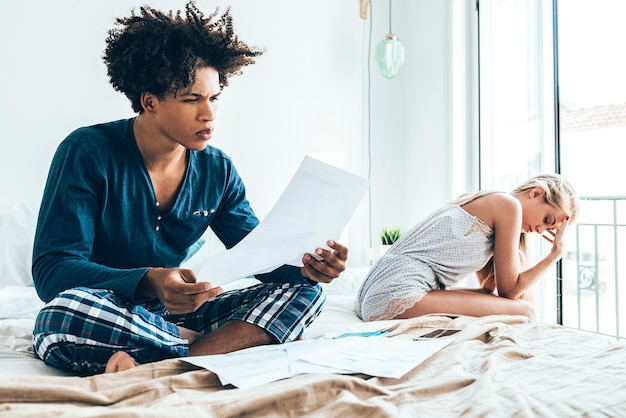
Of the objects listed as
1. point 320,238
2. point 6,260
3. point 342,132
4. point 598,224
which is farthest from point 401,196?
point 320,238

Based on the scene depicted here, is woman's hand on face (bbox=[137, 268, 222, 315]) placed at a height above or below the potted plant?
above

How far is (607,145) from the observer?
92.3 inches

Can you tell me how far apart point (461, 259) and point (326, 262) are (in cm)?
78

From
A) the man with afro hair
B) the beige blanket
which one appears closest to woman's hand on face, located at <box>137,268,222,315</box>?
the man with afro hair

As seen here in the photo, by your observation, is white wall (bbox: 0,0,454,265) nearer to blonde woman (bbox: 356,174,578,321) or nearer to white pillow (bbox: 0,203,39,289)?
white pillow (bbox: 0,203,39,289)

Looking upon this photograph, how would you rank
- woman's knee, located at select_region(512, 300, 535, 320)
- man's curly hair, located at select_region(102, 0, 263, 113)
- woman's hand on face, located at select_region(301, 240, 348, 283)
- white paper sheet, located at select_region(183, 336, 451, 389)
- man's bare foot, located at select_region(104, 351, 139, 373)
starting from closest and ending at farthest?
white paper sheet, located at select_region(183, 336, 451, 389), man's bare foot, located at select_region(104, 351, 139, 373), woman's hand on face, located at select_region(301, 240, 348, 283), man's curly hair, located at select_region(102, 0, 263, 113), woman's knee, located at select_region(512, 300, 535, 320)

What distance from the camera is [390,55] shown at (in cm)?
301

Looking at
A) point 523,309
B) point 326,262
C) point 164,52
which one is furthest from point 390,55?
point 326,262

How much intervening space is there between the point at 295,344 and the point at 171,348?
23 cm

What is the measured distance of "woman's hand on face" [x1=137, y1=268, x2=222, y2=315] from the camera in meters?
0.95

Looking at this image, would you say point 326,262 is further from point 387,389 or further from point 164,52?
point 164,52

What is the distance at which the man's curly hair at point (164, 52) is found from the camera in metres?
1.28

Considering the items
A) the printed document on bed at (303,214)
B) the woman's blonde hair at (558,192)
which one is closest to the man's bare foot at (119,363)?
the printed document on bed at (303,214)

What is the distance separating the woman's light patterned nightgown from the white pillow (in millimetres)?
1175
